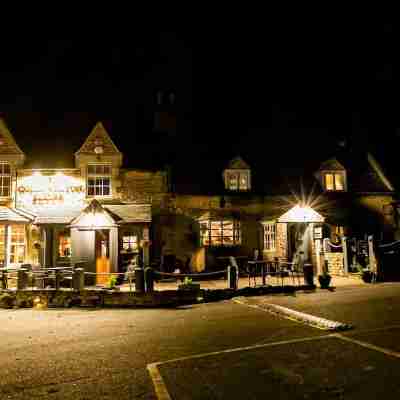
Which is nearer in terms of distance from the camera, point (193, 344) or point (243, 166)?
point (193, 344)

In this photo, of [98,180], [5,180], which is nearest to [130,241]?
[98,180]

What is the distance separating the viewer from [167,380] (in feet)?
19.0

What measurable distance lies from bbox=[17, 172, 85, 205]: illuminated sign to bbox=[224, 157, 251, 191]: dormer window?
8.18m

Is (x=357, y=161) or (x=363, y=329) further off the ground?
(x=357, y=161)

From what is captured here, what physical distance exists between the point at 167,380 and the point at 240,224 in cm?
1533

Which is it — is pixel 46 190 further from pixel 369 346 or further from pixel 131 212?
pixel 369 346

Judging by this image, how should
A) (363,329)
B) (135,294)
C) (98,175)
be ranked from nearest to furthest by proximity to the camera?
(363,329) → (135,294) → (98,175)

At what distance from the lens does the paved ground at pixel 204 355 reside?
214 inches

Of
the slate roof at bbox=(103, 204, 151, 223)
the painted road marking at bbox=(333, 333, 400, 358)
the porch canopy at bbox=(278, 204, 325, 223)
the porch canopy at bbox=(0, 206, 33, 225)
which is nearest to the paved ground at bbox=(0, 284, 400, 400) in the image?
A: the painted road marking at bbox=(333, 333, 400, 358)

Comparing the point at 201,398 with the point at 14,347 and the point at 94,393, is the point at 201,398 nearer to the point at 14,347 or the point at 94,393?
the point at 94,393

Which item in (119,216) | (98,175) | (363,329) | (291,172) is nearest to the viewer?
(363,329)

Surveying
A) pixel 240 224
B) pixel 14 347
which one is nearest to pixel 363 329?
pixel 14 347

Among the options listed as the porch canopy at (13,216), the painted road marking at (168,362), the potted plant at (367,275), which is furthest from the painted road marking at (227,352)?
the porch canopy at (13,216)

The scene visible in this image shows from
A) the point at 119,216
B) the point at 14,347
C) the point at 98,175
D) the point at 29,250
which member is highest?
the point at 98,175
